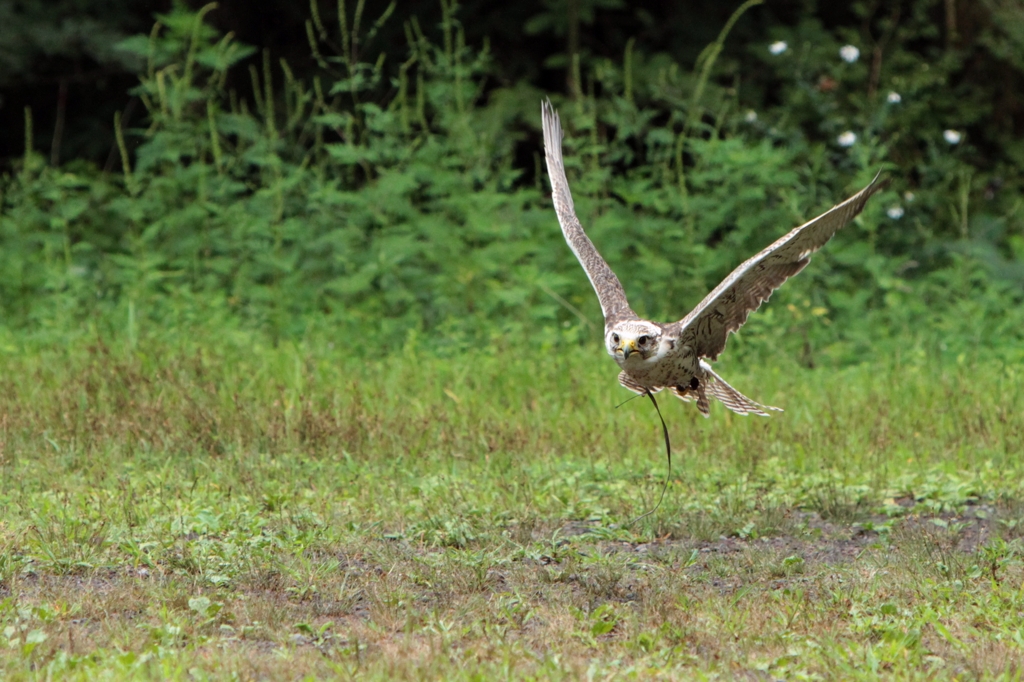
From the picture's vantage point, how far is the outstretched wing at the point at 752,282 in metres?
5.14

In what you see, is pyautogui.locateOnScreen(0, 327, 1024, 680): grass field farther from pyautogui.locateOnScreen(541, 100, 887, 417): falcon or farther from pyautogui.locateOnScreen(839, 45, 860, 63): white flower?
A: pyautogui.locateOnScreen(839, 45, 860, 63): white flower

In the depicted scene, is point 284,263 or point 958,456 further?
point 284,263

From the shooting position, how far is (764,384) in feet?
26.7

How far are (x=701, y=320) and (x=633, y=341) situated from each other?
545 mm

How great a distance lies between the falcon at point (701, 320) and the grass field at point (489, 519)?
1.92 ft

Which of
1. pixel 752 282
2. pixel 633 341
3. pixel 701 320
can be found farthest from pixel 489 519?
pixel 752 282

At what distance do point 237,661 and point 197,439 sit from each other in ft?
10.4

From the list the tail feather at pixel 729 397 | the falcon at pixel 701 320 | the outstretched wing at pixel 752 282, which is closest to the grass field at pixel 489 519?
the tail feather at pixel 729 397

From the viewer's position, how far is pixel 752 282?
5797 millimetres

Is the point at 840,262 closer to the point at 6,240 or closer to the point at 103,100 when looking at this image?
the point at 6,240

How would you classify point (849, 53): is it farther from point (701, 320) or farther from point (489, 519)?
point (489, 519)

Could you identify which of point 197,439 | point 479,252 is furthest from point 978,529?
point 479,252

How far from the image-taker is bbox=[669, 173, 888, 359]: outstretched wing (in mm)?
5145

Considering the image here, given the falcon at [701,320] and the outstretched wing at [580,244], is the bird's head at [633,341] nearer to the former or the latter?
the falcon at [701,320]
